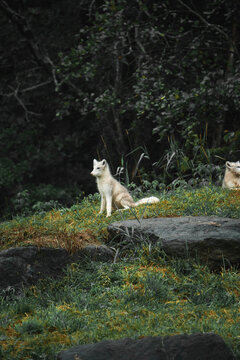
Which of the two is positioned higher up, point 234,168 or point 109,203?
point 109,203

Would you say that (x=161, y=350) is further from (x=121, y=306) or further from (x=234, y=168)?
(x=234, y=168)

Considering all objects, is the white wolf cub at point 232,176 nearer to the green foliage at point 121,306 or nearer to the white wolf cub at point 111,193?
the white wolf cub at point 111,193

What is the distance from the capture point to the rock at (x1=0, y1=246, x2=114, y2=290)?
598 centimetres

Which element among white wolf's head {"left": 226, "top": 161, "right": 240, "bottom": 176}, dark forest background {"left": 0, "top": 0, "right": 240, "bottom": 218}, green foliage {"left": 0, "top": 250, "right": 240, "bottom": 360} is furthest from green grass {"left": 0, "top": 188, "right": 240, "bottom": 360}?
dark forest background {"left": 0, "top": 0, "right": 240, "bottom": 218}

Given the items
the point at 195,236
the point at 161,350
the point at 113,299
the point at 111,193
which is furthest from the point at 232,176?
the point at 161,350

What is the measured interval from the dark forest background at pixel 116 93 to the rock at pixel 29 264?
3.38 metres

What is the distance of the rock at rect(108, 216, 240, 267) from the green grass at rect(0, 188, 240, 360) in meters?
0.14

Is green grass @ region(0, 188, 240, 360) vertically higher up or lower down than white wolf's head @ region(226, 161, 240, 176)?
higher up

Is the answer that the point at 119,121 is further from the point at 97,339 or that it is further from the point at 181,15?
the point at 97,339

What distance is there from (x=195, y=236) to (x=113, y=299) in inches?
58.4

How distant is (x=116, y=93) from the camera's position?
12.9 m

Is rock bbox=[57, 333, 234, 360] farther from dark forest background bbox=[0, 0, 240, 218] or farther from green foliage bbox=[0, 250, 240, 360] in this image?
dark forest background bbox=[0, 0, 240, 218]

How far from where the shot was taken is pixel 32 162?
18062mm

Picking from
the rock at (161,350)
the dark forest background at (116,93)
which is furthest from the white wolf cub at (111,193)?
the rock at (161,350)
